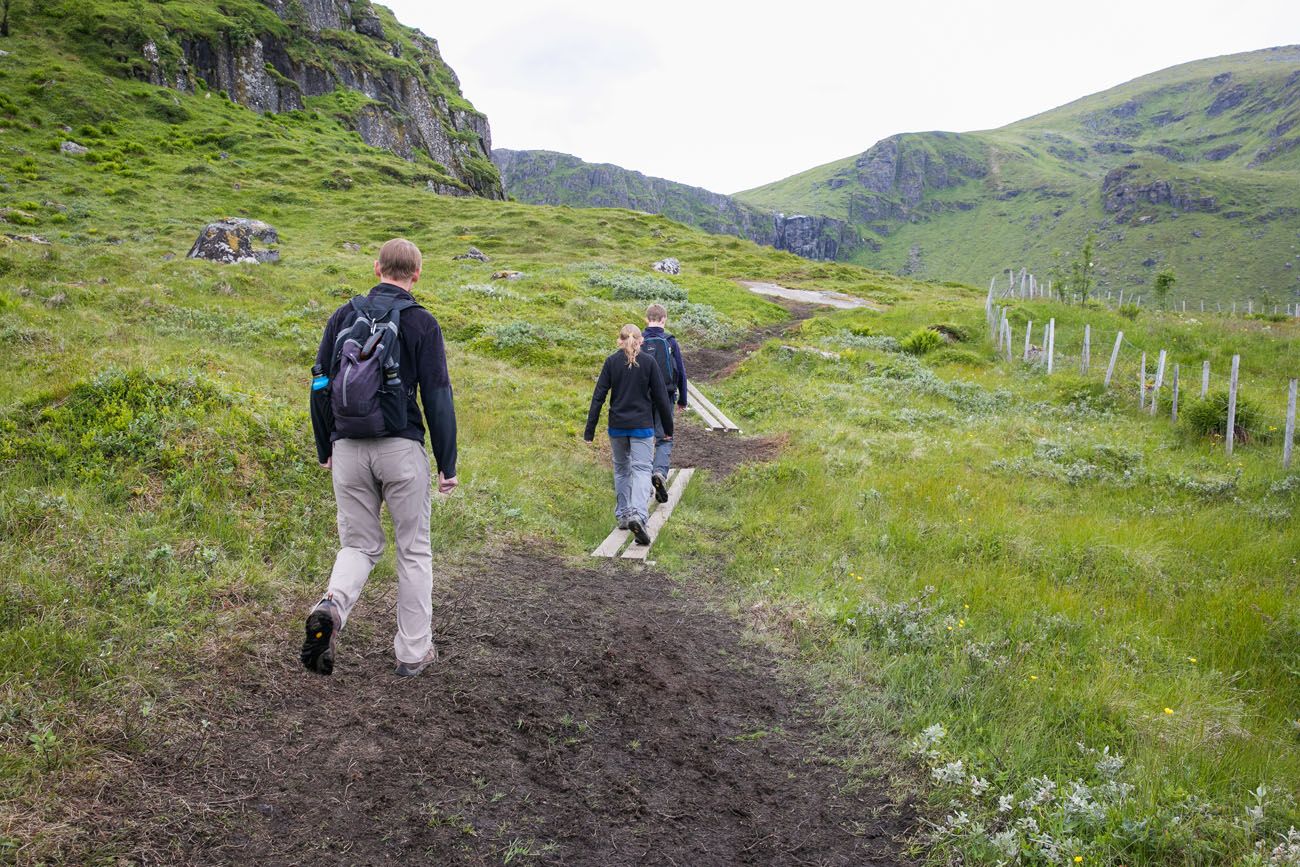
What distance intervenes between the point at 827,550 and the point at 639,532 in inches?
88.5

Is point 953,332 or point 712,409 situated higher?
point 953,332

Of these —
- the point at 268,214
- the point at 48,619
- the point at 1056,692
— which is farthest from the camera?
the point at 268,214

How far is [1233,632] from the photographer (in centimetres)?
596

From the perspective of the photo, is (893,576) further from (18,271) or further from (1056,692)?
(18,271)

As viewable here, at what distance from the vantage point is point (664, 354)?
9820mm

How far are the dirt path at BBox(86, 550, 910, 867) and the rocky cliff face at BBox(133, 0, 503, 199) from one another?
7541cm

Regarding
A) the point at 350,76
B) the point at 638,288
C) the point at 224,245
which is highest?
the point at 350,76

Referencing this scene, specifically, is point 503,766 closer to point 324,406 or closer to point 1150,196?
point 324,406

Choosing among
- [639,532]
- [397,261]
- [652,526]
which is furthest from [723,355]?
[397,261]

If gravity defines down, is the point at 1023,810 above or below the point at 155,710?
below

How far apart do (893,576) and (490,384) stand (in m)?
11.0

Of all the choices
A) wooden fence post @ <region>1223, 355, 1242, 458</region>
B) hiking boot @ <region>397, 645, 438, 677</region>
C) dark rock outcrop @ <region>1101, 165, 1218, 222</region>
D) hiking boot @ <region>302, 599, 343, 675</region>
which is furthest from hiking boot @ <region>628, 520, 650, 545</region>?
dark rock outcrop @ <region>1101, 165, 1218, 222</region>

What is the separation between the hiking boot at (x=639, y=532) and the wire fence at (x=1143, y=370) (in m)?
10.5

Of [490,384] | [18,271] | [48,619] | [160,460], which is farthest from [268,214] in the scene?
[48,619]
